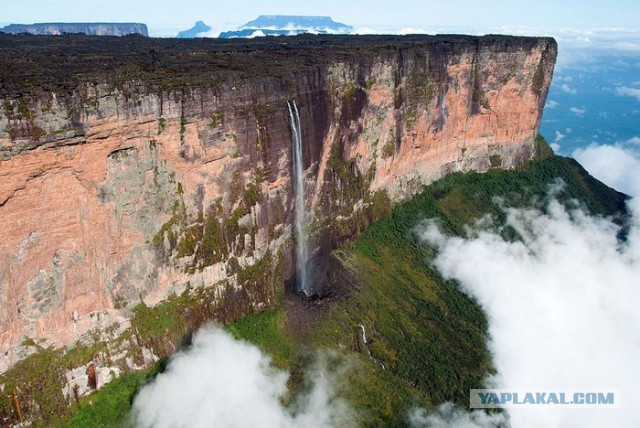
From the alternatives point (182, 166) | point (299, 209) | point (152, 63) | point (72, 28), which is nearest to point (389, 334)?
point (299, 209)

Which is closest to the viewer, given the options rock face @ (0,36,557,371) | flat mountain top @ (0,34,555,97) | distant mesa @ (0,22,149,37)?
rock face @ (0,36,557,371)

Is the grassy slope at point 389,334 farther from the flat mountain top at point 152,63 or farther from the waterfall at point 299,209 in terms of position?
the flat mountain top at point 152,63

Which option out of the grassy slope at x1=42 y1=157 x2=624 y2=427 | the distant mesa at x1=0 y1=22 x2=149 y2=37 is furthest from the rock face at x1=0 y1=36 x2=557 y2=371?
the distant mesa at x1=0 y1=22 x2=149 y2=37

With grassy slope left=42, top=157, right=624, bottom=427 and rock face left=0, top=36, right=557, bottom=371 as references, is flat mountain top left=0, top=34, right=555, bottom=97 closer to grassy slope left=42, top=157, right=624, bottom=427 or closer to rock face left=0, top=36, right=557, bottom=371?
rock face left=0, top=36, right=557, bottom=371

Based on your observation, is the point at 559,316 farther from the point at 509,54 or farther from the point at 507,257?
the point at 509,54

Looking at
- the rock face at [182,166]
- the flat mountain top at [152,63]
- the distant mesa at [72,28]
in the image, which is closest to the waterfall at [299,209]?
the rock face at [182,166]

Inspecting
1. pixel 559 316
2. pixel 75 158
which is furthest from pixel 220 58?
pixel 559 316
